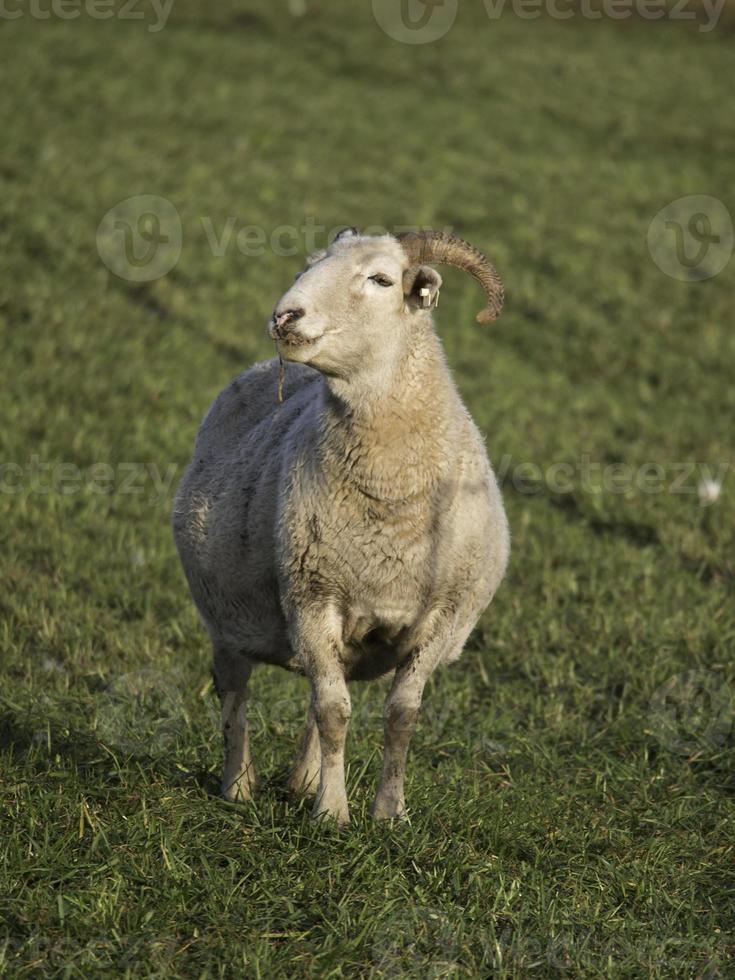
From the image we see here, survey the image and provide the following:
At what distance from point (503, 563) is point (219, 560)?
109 centimetres

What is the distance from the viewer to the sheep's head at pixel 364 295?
4.03 m

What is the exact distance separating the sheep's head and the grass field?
5.20 ft

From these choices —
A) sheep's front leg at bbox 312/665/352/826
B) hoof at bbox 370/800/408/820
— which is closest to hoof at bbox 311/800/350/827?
sheep's front leg at bbox 312/665/352/826

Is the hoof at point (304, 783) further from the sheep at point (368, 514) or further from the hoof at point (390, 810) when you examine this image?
the hoof at point (390, 810)

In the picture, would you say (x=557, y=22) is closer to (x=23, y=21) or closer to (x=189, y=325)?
(x=23, y=21)

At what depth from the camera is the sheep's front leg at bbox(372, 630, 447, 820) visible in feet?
14.1

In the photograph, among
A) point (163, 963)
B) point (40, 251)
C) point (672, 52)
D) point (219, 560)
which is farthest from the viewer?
point (672, 52)

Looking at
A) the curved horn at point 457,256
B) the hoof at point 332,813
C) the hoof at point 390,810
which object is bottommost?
the hoof at point 332,813

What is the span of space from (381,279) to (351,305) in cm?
16

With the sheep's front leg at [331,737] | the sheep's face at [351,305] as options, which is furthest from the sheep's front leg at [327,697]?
the sheep's face at [351,305]

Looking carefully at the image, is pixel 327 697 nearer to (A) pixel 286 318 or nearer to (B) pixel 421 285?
(A) pixel 286 318

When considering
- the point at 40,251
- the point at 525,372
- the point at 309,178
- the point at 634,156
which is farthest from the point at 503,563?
the point at 634,156

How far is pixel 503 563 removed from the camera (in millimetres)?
4859

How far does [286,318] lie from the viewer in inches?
155
